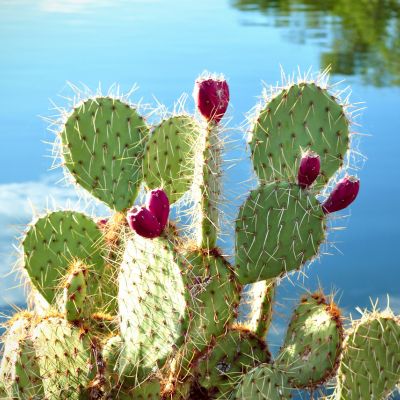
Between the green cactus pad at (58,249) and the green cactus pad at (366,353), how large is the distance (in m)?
0.91

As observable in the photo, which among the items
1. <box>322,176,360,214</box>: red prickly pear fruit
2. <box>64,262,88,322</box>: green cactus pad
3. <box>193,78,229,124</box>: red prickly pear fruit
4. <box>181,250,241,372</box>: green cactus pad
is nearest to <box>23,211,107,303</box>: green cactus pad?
<box>64,262,88,322</box>: green cactus pad

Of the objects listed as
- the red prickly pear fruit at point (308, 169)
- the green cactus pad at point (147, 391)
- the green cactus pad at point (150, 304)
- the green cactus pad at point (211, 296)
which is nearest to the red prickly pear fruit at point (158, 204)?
the green cactus pad at point (150, 304)

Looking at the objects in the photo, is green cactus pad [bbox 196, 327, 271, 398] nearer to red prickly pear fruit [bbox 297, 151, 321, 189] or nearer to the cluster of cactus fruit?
the cluster of cactus fruit

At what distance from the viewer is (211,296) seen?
363cm

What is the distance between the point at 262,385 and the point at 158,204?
0.78 m

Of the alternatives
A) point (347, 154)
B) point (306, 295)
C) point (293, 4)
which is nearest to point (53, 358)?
point (306, 295)

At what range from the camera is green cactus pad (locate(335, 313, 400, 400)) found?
372 centimetres

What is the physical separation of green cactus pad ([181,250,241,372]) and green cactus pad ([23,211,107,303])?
42 centimetres

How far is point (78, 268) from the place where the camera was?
3.54 metres

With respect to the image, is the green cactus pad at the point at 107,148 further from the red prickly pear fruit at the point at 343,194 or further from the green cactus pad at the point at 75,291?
the red prickly pear fruit at the point at 343,194

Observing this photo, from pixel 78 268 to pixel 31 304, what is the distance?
1.93ft

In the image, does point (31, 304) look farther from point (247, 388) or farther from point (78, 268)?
point (247, 388)

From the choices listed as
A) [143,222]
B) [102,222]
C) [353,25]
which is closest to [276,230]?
[143,222]

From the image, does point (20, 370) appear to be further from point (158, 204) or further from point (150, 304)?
point (158, 204)
